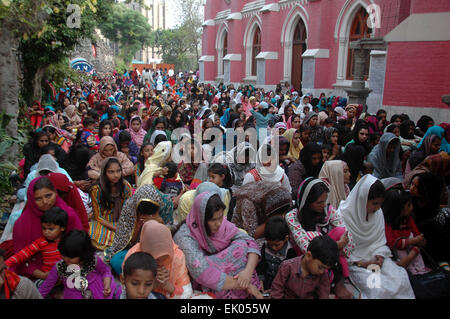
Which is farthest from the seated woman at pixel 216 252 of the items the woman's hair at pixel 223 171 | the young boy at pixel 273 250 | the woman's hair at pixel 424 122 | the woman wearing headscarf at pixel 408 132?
the woman's hair at pixel 424 122

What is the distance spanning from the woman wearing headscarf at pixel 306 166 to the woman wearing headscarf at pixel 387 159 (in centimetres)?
95

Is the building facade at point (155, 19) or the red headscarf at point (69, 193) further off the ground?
the building facade at point (155, 19)

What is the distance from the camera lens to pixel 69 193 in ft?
11.9

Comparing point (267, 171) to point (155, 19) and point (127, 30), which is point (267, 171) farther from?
point (155, 19)

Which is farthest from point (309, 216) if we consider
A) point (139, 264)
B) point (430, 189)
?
point (139, 264)

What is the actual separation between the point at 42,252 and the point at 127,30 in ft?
164

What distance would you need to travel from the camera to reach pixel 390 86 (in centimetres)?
1067

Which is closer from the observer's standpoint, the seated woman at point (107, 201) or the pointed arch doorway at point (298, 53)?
the seated woman at point (107, 201)

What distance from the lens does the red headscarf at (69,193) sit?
354 centimetres

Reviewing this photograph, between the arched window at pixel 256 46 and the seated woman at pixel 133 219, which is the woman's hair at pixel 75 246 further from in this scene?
the arched window at pixel 256 46

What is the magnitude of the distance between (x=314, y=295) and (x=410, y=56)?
367 inches

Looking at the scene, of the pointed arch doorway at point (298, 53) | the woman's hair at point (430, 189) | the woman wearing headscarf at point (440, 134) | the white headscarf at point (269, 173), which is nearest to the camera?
the woman's hair at point (430, 189)

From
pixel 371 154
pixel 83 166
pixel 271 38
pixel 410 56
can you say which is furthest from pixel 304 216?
pixel 271 38

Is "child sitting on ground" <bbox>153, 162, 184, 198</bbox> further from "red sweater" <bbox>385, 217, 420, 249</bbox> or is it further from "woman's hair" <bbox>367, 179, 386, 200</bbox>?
"red sweater" <bbox>385, 217, 420, 249</bbox>
